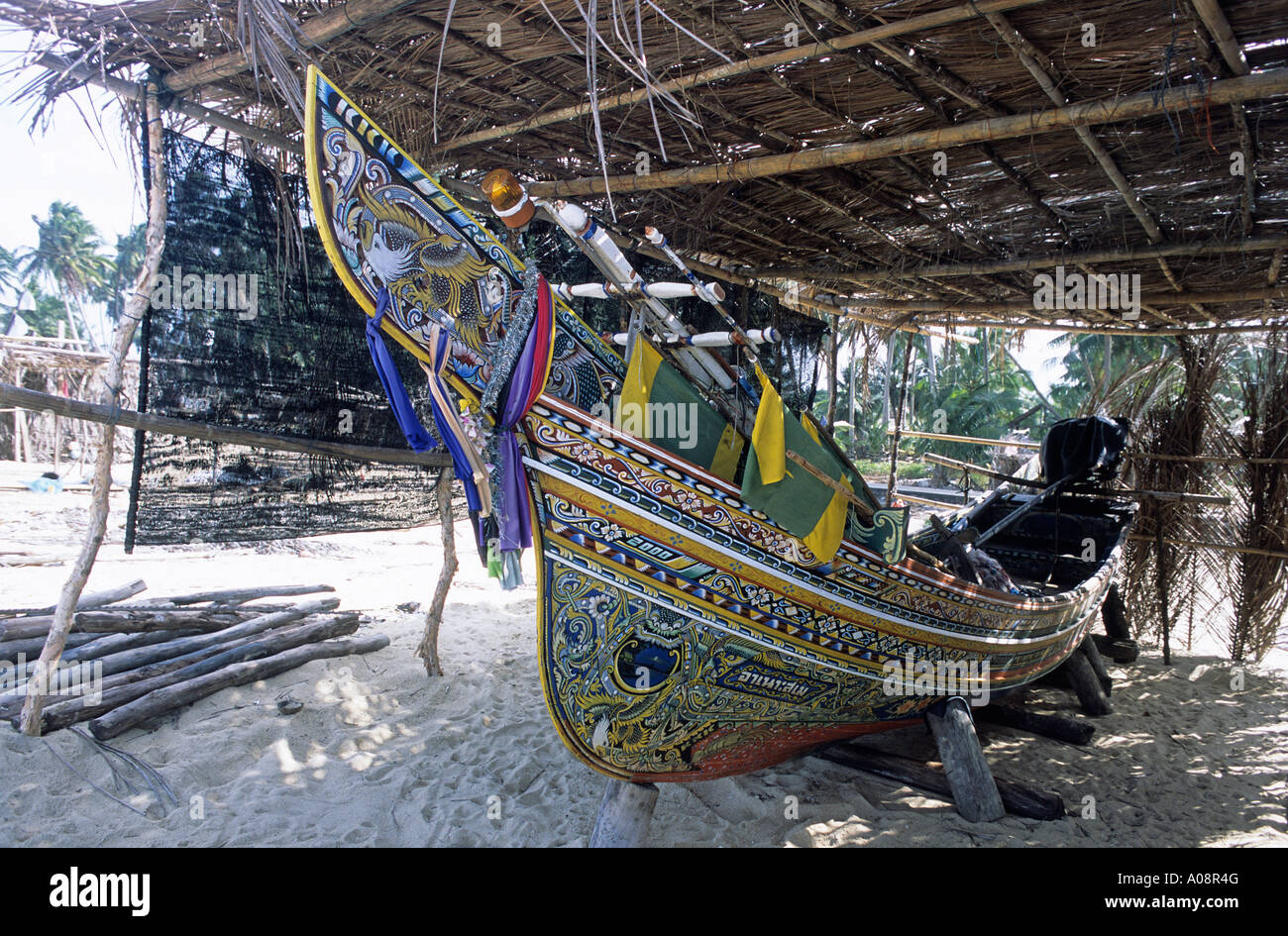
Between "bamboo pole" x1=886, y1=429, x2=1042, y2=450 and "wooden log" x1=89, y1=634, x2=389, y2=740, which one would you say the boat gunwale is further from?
"wooden log" x1=89, y1=634, x2=389, y2=740

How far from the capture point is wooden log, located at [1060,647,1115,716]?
187 inches

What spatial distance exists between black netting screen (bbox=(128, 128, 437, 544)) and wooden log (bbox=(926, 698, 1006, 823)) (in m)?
3.10

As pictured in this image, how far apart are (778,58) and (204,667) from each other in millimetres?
4251

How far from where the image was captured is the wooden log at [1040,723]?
13.4ft

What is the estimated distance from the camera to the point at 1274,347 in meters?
5.63

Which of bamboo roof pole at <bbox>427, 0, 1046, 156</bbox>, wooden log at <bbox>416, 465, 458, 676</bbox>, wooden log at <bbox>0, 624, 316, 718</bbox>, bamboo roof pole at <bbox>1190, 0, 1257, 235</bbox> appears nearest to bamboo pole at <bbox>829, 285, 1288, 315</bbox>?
bamboo roof pole at <bbox>1190, 0, 1257, 235</bbox>

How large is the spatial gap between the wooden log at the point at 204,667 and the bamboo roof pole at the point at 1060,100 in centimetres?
478

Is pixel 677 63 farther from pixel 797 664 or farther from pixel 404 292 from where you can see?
pixel 797 664

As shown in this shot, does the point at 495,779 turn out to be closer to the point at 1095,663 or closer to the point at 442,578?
the point at 442,578

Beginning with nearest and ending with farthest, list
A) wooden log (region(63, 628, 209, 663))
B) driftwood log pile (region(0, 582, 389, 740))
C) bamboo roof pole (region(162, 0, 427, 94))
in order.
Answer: bamboo roof pole (region(162, 0, 427, 94)) → driftwood log pile (region(0, 582, 389, 740)) → wooden log (region(63, 628, 209, 663))

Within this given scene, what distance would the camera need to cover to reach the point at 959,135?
3059mm

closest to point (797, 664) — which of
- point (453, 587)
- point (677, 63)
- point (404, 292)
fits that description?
point (404, 292)

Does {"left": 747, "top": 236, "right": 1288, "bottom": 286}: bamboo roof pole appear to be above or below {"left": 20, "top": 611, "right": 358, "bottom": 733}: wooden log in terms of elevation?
above

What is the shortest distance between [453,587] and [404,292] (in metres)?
5.07
